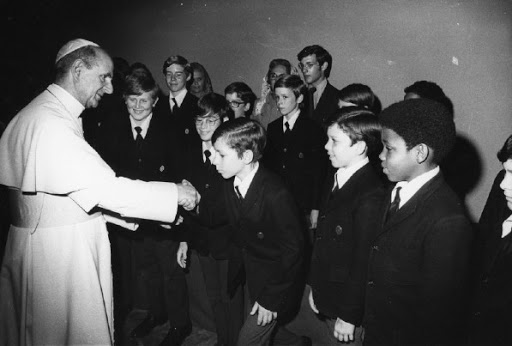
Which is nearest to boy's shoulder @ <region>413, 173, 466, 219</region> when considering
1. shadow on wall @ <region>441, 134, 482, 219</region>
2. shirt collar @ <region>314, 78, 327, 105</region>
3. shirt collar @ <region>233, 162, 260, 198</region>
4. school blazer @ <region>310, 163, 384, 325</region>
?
school blazer @ <region>310, 163, 384, 325</region>

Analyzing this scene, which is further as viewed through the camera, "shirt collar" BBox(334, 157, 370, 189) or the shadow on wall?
the shadow on wall

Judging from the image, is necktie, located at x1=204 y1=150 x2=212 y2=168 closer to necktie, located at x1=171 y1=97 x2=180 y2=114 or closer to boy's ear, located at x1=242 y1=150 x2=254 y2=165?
boy's ear, located at x1=242 y1=150 x2=254 y2=165

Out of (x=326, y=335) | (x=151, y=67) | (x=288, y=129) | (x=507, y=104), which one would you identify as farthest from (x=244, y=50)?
(x=326, y=335)

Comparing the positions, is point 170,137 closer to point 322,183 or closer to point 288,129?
point 288,129

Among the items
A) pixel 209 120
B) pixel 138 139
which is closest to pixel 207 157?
pixel 209 120

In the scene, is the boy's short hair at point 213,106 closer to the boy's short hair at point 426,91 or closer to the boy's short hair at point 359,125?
the boy's short hair at point 359,125

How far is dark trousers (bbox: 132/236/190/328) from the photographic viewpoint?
3.80m

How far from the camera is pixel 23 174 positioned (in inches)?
101

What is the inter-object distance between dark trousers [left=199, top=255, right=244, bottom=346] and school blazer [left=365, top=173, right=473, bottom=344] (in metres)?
1.42

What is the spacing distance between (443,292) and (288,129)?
8.78ft

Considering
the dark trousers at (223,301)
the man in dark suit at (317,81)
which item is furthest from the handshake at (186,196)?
the man in dark suit at (317,81)

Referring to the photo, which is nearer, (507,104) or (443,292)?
(443,292)

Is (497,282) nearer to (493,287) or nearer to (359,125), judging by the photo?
(493,287)

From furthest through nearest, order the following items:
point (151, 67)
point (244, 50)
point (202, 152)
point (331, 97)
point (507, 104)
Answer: point (151, 67), point (244, 50), point (331, 97), point (507, 104), point (202, 152)
